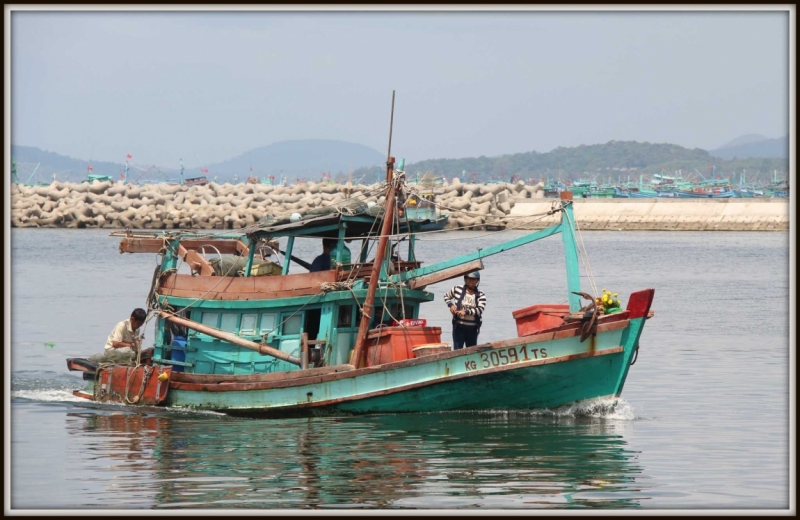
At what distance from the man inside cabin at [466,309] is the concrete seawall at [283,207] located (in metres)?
57.0

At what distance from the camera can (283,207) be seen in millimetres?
81812

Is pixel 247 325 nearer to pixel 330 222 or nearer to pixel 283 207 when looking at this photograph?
pixel 330 222

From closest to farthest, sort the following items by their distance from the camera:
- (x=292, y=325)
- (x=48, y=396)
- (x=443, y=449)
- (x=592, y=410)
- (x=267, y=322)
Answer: (x=443, y=449), (x=592, y=410), (x=292, y=325), (x=267, y=322), (x=48, y=396)

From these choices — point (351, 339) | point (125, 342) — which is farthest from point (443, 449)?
point (125, 342)

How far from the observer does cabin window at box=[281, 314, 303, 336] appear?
20406 mm

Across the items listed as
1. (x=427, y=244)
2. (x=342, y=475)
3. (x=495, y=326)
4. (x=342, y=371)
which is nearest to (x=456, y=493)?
(x=342, y=475)

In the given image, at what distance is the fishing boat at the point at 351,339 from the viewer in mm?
18828

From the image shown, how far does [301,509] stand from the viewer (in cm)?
1404

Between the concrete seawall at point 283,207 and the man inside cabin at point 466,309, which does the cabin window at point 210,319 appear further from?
the concrete seawall at point 283,207

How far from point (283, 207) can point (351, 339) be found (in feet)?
203

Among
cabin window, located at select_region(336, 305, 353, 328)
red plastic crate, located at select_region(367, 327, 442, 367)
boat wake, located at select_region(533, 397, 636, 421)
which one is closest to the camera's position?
boat wake, located at select_region(533, 397, 636, 421)

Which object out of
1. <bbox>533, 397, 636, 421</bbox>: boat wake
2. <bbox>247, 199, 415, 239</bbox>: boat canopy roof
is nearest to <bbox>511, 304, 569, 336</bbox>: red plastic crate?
<bbox>533, 397, 636, 421</bbox>: boat wake

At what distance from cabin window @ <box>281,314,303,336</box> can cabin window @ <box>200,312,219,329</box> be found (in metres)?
1.25

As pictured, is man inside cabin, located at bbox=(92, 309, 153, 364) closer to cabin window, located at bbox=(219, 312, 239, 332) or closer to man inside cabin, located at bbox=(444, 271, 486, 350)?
cabin window, located at bbox=(219, 312, 239, 332)
